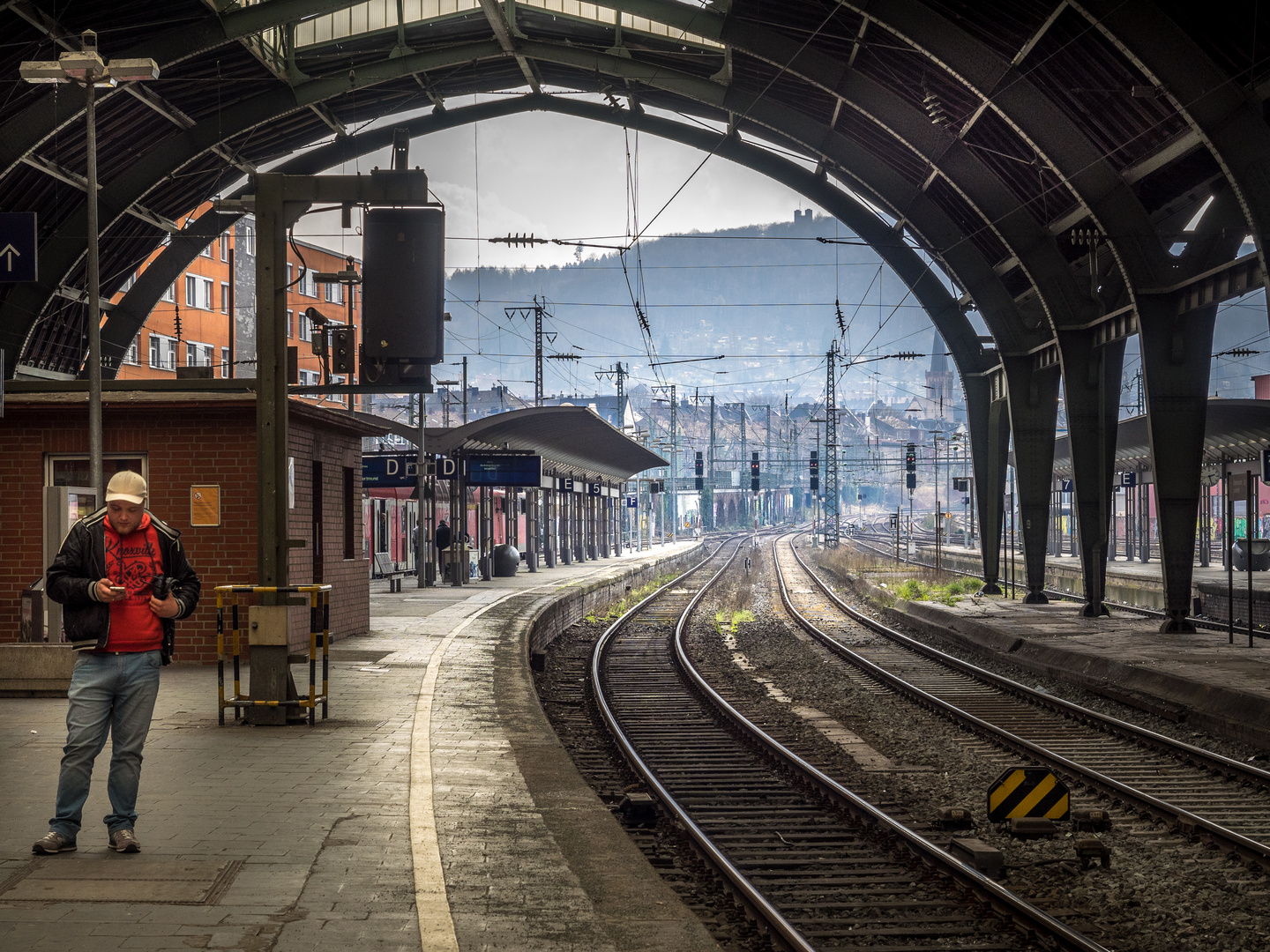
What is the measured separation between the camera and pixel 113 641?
573 cm

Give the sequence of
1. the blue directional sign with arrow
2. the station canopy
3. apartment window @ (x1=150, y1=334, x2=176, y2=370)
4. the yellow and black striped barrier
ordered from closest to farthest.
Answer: the yellow and black striped barrier → the blue directional sign with arrow → the station canopy → apartment window @ (x1=150, y1=334, x2=176, y2=370)

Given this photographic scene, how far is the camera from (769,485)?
11650 centimetres

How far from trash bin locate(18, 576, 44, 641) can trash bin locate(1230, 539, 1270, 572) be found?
25.9 meters

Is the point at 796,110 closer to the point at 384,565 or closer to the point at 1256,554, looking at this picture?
the point at 1256,554

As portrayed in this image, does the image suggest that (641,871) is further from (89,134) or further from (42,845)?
(89,134)

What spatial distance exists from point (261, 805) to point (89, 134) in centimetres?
1096

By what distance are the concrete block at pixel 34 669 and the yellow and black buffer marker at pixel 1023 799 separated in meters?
8.21

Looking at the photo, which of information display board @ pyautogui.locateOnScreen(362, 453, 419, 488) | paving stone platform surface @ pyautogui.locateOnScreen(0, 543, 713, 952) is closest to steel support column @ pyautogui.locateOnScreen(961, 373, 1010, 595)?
information display board @ pyautogui.locateOnScreen(362, 453, 419, 488)

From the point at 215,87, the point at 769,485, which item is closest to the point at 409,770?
the point at 215,87

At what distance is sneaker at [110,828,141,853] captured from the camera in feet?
18.6

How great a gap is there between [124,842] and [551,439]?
28872mm

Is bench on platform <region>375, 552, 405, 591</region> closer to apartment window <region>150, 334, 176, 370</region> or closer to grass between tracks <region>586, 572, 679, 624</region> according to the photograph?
grass between tracks <region>586, 572, 679, 624</region>

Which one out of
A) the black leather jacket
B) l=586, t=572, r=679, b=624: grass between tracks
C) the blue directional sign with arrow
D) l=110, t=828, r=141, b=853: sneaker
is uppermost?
the blue directional sign with arrow

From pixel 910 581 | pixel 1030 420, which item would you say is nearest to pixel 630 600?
pixel 910 581
